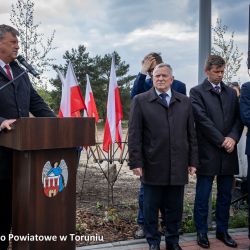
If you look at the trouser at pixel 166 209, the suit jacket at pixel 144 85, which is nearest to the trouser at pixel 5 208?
the trouser at pixel 166 209

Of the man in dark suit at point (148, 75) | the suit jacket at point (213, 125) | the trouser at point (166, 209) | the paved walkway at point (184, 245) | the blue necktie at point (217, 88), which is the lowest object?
the paved walkway at point (184, 245)

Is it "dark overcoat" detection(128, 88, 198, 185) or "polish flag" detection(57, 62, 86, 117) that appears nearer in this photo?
"dark overcoat" detection(128, 88, 198, 185)

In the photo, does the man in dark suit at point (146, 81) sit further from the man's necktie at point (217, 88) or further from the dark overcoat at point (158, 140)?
the dark overcoat at point (158, 140)

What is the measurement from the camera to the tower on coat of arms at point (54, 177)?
2801mm

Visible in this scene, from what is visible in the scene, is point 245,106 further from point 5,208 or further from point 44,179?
point 5,208

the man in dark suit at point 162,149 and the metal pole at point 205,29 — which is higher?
the metal pole at point 205,29

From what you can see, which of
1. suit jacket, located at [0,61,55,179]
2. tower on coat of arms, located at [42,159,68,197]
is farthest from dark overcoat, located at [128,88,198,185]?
suit jacket, located at [0,61,55,179]

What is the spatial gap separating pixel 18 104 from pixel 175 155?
1.47 meters

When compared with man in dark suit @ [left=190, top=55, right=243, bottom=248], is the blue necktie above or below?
above

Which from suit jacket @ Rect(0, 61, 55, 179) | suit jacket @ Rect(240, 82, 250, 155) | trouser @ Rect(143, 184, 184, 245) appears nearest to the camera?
suit jacket @ Rect(0, 61, 55, 179)

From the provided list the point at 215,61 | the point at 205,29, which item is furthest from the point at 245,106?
the point at 205,29

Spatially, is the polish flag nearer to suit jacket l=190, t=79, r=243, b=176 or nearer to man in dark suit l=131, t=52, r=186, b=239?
man in dark suit l=131, t=52, r=186, b=239

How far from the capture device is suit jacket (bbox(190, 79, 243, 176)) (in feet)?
13.3

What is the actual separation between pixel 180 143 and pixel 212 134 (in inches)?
17.7
